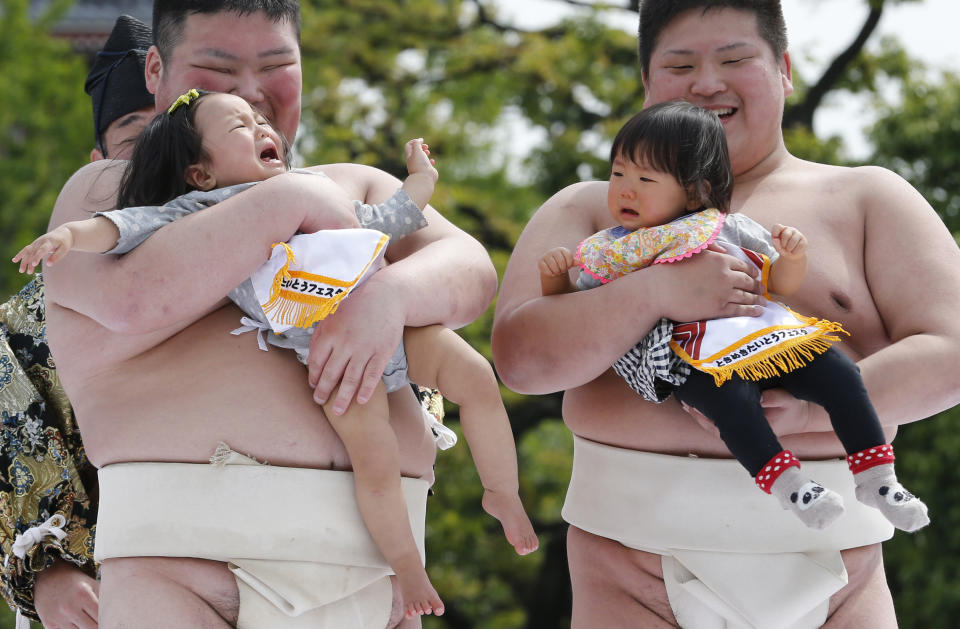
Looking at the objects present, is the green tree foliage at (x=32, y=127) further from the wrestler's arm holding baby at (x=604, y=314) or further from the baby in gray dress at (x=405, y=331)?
the wrestler's arm holding baby at (x=604, y=314)

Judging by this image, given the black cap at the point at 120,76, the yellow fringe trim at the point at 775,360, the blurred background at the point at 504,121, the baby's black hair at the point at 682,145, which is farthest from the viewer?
the blurred background at the point at 504,121

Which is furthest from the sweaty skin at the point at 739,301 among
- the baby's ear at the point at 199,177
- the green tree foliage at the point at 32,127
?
the green tree foliage at the point at 32,127

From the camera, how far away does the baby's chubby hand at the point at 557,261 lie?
181 cm

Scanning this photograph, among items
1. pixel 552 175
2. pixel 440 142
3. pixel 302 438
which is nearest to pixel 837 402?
pixel 302 438

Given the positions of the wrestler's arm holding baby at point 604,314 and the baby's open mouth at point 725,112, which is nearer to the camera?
the wrestler's arm holding baby at point 604,314

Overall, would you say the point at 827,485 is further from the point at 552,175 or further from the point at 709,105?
the point at 552,175

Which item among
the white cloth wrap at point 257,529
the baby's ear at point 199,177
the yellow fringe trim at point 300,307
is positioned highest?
the baby's ear at point 199,177

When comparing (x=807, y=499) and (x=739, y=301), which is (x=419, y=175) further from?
(x=807, y=499)

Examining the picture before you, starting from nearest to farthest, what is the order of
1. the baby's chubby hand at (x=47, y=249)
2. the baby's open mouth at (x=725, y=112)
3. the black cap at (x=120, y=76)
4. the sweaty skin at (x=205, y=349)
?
the baby's chubby hand at (x=47, y=249), the sweaty skin at (x=205, y=349), the baby's open mouth at (x=725, y=112), the black cap at (x=120, y=76)

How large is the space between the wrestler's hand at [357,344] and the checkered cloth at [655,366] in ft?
1.39

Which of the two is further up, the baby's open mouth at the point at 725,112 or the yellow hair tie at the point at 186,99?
the yellow hair tie at the point at 186,99

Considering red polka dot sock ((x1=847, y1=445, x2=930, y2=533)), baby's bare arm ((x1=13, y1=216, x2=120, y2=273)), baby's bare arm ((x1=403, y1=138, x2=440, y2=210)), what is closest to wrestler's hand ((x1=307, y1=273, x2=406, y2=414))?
baby's bare arm ((x1=403, y1=138, x2=440, y2=210))

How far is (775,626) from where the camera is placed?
5.64ft

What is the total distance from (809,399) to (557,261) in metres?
0.48
